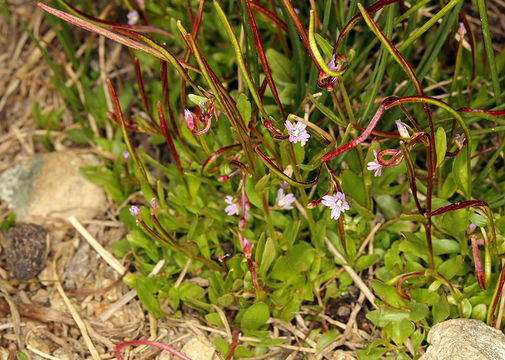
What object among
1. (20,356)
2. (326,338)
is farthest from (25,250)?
(326,338)

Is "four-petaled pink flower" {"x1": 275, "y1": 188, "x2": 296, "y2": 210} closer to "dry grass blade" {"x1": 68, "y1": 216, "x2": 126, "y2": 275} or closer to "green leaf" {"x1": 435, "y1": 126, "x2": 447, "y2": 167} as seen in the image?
"green leaf" {"x1": 435, "y1": 126, "x2": 447, "y2": 167}

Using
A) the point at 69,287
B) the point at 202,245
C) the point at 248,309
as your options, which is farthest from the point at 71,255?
the point at 248,309

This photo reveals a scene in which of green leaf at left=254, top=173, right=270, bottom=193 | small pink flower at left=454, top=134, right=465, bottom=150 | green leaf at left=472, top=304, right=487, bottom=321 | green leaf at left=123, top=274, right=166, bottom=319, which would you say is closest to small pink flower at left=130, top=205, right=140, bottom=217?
green leaf at left=123, top=274, right=166, bottom=319

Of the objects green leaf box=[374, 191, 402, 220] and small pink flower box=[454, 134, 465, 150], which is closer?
small pink flower box=[454, 134, 465, 150]

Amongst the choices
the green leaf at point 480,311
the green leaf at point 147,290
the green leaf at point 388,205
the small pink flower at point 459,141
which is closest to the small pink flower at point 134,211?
the green leaf at point 147,290

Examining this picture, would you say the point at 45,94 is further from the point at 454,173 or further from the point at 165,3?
the point at 454,173
